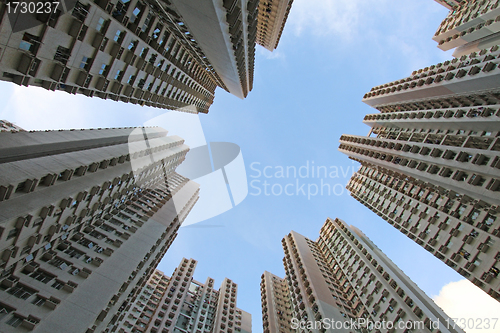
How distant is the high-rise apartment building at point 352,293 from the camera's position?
3878cm

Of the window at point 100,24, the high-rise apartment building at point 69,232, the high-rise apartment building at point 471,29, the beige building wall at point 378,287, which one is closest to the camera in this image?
the window at point 100,24

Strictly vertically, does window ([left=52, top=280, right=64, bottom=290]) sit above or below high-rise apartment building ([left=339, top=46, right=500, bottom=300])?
below

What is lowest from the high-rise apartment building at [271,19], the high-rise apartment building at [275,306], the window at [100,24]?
the high-rise apartment building at [275,306]

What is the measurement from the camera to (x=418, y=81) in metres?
56.3

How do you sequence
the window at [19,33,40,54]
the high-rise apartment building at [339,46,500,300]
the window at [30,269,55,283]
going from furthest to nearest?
the high-rise apartment building at [339,46,500,300], the window at [30,269,55,283], the window at [19,33,40,54]

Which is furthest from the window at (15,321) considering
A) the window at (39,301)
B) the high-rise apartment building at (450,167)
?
the high-rise apartment building at (450,167)

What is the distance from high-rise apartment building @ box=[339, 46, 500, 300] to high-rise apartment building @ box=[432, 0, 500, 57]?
9363mm

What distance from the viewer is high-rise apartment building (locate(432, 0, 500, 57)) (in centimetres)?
5100

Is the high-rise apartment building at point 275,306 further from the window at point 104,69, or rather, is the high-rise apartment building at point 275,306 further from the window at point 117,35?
the window at point 117,35

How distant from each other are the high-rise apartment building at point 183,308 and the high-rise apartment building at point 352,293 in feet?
44.1

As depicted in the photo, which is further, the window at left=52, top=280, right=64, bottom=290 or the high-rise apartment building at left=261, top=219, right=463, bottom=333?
the high-rise apartment building at left=261, top=219, right=463, bottom=333

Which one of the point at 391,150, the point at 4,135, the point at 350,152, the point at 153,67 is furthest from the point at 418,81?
the point at 4,135

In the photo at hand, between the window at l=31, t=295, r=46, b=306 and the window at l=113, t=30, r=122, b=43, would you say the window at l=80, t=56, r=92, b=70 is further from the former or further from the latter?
the window at l=31, t=295, r=46, b=306

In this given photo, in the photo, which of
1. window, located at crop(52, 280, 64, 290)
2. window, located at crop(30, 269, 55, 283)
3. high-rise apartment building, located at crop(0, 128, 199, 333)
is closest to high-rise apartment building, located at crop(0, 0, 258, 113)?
high-rise apartment building, located at crop(0, 128, 199, 333)
